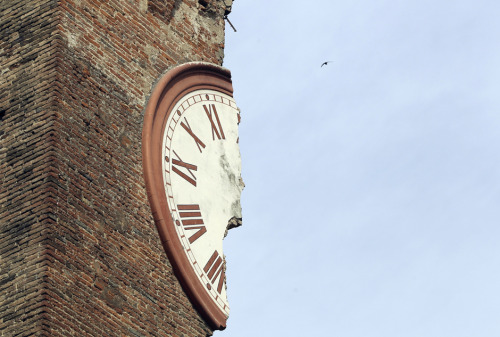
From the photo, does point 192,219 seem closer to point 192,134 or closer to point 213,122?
point 192,134

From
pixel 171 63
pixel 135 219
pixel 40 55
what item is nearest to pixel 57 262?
pixel 135 219

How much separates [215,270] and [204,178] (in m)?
0.90

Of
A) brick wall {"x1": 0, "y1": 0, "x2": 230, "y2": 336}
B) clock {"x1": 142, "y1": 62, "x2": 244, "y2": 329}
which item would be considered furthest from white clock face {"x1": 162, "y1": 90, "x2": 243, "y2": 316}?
brick wall {"x1": 0, "y1": 0, "x2": 230, "y2": 336}

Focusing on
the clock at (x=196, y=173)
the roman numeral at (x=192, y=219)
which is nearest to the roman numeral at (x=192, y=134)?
the clock at (x=196, y=173)

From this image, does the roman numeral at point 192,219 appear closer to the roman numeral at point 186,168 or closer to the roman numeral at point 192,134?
the roman numeral at point 186,168

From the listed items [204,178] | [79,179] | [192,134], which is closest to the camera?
[79,179]

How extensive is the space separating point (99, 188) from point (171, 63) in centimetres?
209

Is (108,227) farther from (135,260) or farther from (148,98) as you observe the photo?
(148,98)

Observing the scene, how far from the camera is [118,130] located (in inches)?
531

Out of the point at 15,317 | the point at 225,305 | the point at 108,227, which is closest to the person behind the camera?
the point at 15,317

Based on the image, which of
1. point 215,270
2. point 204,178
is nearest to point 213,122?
point 204,178

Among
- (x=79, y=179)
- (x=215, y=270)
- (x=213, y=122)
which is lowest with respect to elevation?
(x=215, y=270)

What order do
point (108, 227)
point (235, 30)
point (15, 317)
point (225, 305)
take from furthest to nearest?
point (235, 30), point (225, 305), point (108, 227), point (15, 317)

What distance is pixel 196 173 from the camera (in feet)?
46.5
